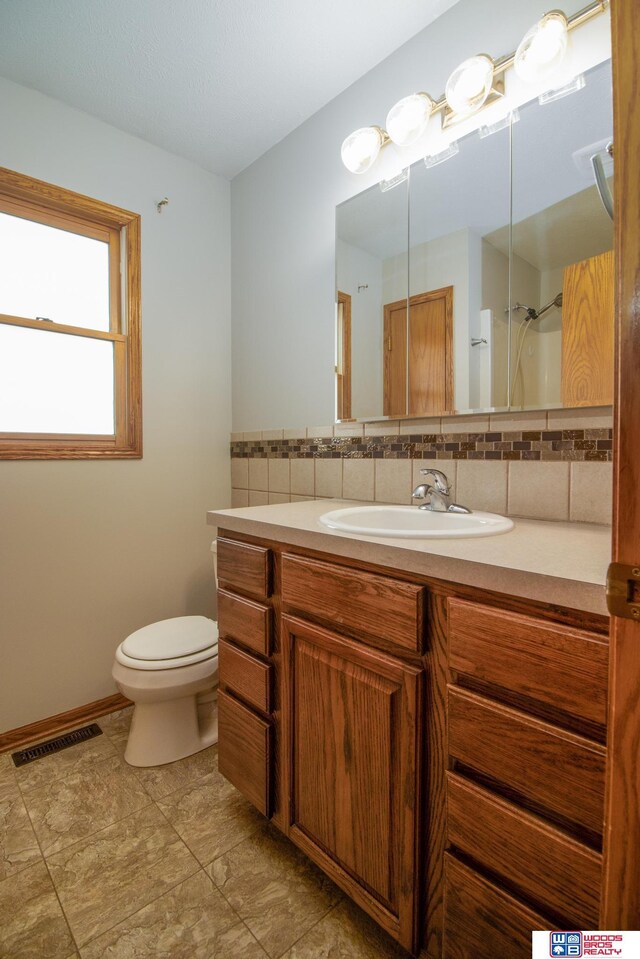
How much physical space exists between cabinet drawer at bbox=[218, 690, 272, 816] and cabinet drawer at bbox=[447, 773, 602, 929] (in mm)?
552

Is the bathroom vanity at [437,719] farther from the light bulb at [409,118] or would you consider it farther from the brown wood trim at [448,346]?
the light bulb at [409,118]

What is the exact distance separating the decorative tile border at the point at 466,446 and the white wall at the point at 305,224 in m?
0.13

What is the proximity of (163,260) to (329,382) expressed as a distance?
103 centimetres

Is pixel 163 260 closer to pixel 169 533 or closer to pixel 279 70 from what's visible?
pixel 279 70

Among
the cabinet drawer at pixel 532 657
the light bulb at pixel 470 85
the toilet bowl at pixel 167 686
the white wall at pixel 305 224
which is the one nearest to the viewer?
the cabinet drawer at pixel 532 657

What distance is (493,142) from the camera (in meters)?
1.27

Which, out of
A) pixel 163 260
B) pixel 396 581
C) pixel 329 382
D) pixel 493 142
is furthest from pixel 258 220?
pixel 396 581

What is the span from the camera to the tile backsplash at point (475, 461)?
3.68 ft

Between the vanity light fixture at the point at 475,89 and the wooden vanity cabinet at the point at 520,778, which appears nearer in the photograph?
the wooden vanity cabinet at the point at 520,778

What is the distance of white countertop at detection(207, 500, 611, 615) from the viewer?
0.64 m

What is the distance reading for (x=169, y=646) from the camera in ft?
5.13

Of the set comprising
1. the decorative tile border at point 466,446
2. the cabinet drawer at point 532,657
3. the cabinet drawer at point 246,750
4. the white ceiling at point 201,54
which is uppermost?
the white ceiling at point 201,54

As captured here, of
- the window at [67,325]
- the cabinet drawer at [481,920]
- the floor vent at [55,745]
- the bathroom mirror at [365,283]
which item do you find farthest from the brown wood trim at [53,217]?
the cabinet drawer at [481,920]

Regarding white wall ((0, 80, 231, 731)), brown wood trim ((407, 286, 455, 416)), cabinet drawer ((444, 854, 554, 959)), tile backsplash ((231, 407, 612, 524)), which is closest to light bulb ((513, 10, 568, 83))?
brown wood trim ((407, 286, 455, 416))
